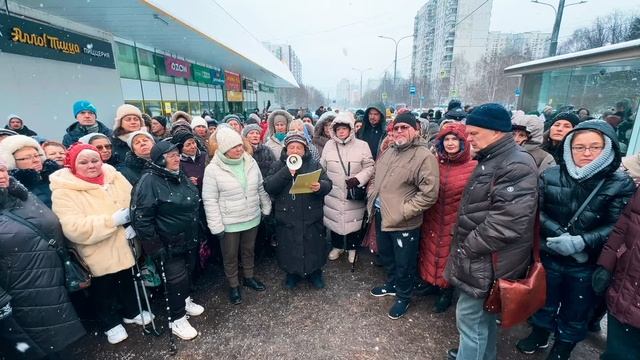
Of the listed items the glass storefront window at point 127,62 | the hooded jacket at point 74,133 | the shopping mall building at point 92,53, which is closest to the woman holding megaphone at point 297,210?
the hooded jacket at point 74,133

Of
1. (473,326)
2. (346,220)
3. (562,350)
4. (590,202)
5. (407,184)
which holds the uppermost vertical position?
(590,202)

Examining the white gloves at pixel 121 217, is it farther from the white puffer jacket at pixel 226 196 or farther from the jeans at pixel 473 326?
the jeans at pixel 473 326

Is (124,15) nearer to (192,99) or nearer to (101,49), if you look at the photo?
(101,49)

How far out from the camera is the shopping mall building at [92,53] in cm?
640

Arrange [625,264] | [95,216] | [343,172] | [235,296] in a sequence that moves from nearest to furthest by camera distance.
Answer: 1. [625,264]
2. [95,216]
3. [235,296]
4. [343,172]

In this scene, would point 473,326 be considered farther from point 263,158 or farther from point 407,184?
point 263,158

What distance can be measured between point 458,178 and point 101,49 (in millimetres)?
10836

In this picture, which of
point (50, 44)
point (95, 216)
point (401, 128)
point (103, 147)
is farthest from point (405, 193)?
point (50, 44)

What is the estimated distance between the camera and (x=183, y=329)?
115 inches

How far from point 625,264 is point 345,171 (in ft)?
8.51

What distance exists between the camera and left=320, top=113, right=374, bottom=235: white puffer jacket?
3791 millimetres

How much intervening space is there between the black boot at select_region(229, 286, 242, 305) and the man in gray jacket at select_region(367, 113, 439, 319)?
1.72m

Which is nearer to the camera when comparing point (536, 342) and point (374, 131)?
point (536, 342)

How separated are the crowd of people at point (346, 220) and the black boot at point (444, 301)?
0.02 meters
